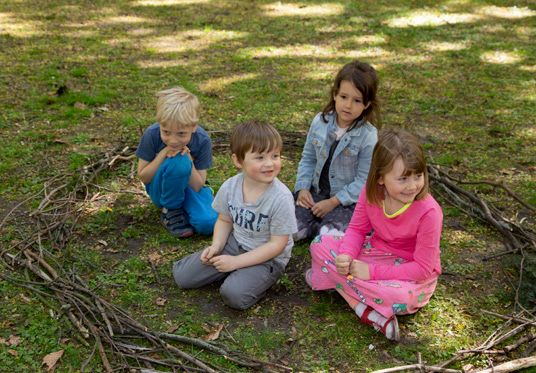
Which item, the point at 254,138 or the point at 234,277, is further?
the point at 234,277

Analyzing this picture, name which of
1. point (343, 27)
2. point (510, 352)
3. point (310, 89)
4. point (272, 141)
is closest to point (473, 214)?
point (510, 352)

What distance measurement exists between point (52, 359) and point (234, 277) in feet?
3.26

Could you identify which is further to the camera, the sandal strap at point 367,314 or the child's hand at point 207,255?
the child's hand at point 207,255

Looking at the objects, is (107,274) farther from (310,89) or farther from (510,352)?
(310,89)

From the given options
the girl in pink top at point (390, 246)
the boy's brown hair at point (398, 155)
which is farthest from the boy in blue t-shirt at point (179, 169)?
the boy's brown hair at point (398, 155)

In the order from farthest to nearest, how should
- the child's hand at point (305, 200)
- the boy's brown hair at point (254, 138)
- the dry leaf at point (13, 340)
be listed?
the child's hand at point (305, 200) → the boy's brown hair at point (254, 138) → the dry leaf at point (13, 340)

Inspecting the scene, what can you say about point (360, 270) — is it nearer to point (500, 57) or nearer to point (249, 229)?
point (249, 229)

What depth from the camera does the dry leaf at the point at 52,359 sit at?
296cm

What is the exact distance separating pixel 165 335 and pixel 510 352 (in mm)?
1670

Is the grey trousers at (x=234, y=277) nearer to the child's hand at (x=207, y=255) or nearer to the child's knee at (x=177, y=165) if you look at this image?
the child's hand at (x=207, y=255)

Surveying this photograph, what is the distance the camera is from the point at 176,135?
12.6ft

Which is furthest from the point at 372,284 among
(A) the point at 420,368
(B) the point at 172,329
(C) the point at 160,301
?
(C) the point at 160,301

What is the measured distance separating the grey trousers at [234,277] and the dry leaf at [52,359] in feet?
2.61

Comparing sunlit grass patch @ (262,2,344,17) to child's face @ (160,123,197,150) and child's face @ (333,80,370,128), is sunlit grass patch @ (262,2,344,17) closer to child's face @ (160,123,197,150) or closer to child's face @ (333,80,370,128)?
child's face @ (333,80,370,128)
